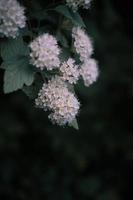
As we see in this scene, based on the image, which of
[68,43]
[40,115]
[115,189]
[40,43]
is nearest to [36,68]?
[40,43]

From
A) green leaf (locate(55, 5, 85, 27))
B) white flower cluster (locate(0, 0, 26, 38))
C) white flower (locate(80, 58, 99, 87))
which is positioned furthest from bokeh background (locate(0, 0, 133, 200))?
white flower cluster (locate(0, 0, 26, 38))

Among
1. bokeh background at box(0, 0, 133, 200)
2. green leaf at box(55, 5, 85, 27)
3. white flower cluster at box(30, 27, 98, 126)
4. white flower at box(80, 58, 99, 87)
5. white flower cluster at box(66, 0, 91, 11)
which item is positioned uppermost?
white flower cluster at box(66, 0, 91, 11)

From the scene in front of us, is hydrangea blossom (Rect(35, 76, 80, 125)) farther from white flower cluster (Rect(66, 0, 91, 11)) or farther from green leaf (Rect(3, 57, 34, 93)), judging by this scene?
white flower cluster (Rect(66, 0, 91, 11))

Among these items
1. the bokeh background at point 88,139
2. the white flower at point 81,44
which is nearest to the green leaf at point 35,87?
the white flower at point 81,44

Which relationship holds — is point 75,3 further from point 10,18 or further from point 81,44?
point 10,18

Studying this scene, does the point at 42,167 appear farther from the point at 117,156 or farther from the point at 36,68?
the point at 36,68

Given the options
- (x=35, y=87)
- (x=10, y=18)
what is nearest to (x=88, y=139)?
(x=35, y=87)

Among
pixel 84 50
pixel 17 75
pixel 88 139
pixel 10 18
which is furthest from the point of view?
pixel 88 139
